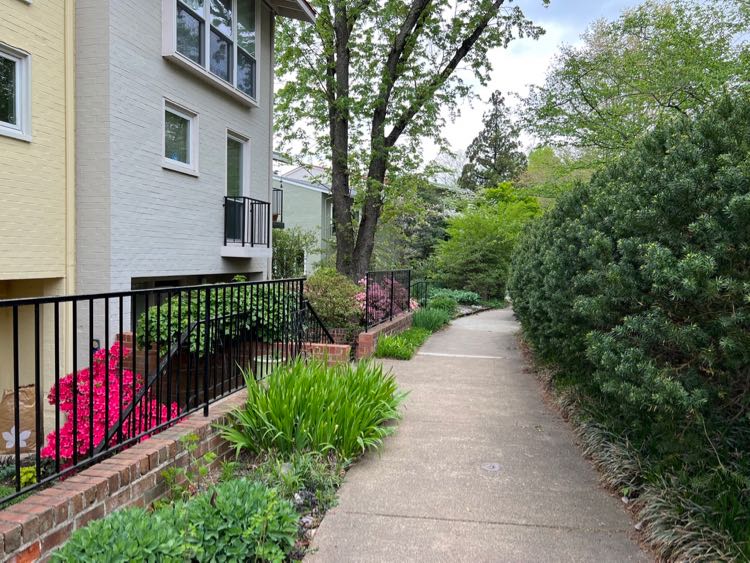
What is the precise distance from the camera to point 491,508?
135 inches

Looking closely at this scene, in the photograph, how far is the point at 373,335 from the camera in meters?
8.77

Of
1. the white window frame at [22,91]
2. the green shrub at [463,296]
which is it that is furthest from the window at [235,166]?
the green shrub at [463,296]

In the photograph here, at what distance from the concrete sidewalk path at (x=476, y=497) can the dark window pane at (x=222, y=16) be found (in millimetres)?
7753

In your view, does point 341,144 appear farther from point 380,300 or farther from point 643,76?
point 643,76

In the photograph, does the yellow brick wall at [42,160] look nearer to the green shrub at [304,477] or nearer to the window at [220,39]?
the window at [220,39]

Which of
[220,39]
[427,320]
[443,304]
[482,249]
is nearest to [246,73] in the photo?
[220,39]

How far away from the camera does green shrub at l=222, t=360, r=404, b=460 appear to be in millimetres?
3990

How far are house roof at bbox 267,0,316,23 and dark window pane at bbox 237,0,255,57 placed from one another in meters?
0.66

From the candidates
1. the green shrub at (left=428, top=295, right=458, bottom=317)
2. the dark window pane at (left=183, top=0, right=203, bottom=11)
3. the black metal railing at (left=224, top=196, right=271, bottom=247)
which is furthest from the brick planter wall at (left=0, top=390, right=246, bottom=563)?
the green shrub at (left=428, top=295, right=458, bottom=317)

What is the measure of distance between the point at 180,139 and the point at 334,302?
3965 millimetres

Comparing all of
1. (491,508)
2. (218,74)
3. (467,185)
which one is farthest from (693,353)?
(467,185)

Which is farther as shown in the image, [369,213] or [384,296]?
[369,213]

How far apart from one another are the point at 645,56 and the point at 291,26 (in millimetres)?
8577

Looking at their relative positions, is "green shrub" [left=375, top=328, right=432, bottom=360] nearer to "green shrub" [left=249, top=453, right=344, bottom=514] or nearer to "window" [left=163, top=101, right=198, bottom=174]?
"window" [left=163, top=101, right=198, bottom=174]
